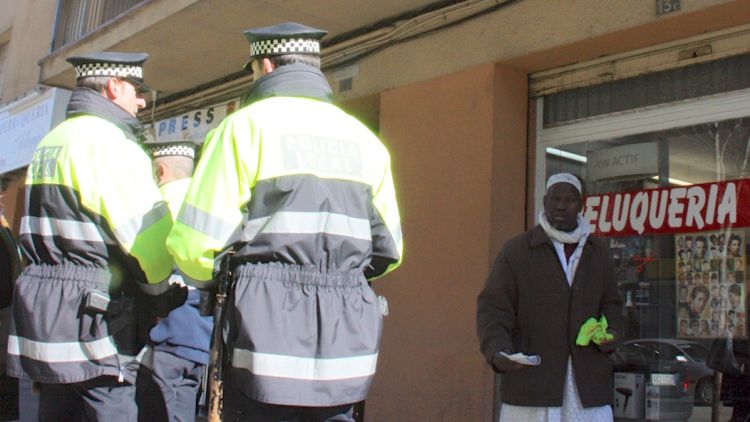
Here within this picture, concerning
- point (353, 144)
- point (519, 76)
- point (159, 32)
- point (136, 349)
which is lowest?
point (136, 349)

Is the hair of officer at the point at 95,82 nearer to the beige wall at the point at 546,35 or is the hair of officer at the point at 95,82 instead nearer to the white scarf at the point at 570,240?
the white scarf at the point at 570,240

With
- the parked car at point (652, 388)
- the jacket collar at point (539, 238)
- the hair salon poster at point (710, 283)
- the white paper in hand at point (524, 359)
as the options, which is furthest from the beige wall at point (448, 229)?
the white paper in hand at point (524, 359)

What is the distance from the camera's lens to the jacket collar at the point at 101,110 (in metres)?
3.45

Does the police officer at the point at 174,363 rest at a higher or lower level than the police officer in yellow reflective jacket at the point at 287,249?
lower

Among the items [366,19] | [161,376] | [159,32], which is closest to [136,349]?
[161,376]

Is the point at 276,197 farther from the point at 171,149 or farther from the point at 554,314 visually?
the point at 171,149

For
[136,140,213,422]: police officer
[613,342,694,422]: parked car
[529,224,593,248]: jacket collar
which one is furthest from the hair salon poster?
[136,140,213,422]: police officer

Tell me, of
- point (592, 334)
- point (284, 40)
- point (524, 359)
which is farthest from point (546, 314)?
point (284, 40)

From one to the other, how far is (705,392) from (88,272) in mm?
4038

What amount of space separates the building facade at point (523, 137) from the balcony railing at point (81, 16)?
2165 mm

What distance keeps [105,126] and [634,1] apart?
3577 mm

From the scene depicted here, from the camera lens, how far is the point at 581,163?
6172mm

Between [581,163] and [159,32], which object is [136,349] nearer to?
[581,163]

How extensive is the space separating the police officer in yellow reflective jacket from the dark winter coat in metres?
1.54
